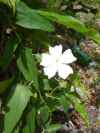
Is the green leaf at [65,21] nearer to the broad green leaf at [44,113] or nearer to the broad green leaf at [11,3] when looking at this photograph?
the broad green leaf at [11,3]

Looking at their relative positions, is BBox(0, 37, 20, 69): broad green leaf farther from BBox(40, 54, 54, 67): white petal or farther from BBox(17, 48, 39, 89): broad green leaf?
BBox(40, 54, 54, 67): white petal

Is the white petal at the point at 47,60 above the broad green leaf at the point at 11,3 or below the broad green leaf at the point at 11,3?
below

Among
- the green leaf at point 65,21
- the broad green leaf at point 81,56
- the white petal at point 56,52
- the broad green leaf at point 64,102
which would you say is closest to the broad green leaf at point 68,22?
the green leaf at point 65,21

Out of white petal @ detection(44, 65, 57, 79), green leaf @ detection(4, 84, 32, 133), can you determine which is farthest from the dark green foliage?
white petal @ detection(44, 65, 57, 79)

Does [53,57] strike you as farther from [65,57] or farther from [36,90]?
[36,90]

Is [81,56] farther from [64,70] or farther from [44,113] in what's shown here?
Answer: [64,70]

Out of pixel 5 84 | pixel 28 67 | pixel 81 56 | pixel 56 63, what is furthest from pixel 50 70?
pixel 81 56
